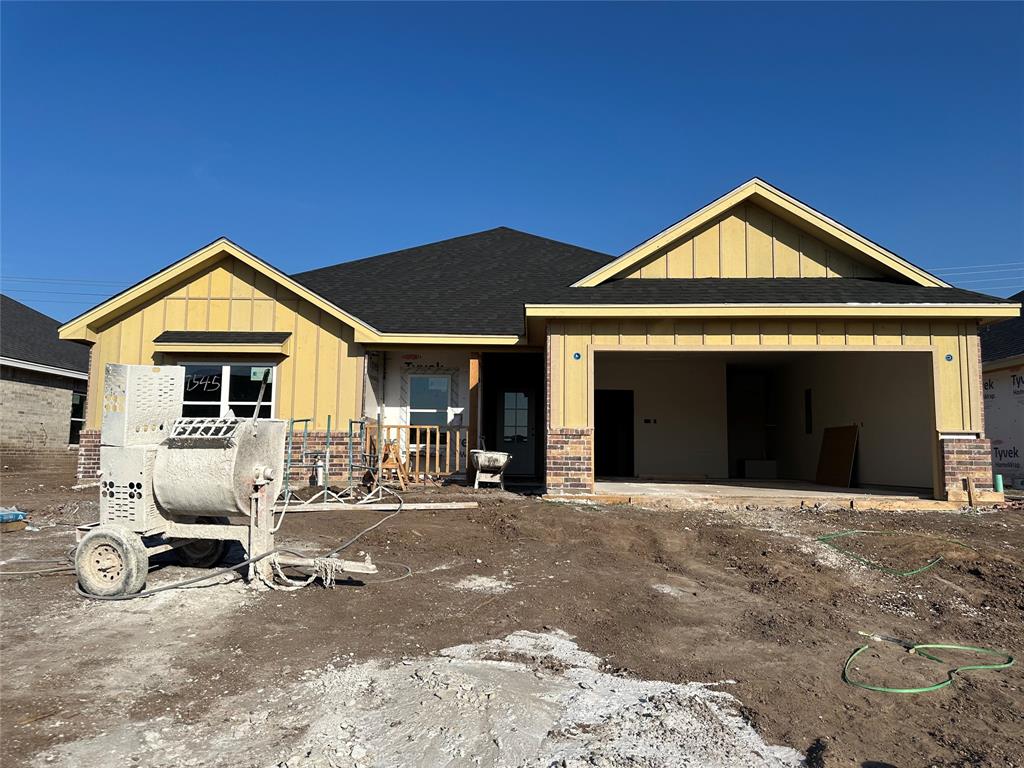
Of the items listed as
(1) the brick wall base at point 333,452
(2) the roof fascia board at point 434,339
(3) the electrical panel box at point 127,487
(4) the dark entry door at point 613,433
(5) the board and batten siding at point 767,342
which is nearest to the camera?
(3) the electrical panel box at point 127,487

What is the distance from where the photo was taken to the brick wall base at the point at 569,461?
1116cm

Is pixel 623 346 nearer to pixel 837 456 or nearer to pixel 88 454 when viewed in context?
pixel 837 456

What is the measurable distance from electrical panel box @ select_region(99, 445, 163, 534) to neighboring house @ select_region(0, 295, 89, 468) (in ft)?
53.3

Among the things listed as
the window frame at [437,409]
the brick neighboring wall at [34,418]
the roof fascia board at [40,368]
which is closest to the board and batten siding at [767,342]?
the window frame at [437,409]

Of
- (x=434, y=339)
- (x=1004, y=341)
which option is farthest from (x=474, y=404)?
(x=1004, y=341)

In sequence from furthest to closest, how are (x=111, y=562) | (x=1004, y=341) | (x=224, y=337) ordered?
(x=1004, y=341)
(x=224, y=337)
(x=111, y=562)

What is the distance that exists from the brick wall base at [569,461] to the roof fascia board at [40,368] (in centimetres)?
1638

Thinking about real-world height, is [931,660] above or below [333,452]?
below

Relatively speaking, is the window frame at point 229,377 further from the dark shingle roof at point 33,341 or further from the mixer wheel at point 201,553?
the dark shingle roof at point 33,341

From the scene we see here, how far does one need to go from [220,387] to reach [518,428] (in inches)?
288

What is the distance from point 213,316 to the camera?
13.9 meters

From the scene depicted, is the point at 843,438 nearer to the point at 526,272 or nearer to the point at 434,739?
the point at 526,272

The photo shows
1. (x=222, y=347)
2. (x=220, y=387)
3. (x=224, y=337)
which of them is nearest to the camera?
(x=222, y=347)

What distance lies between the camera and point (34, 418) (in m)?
19.2
